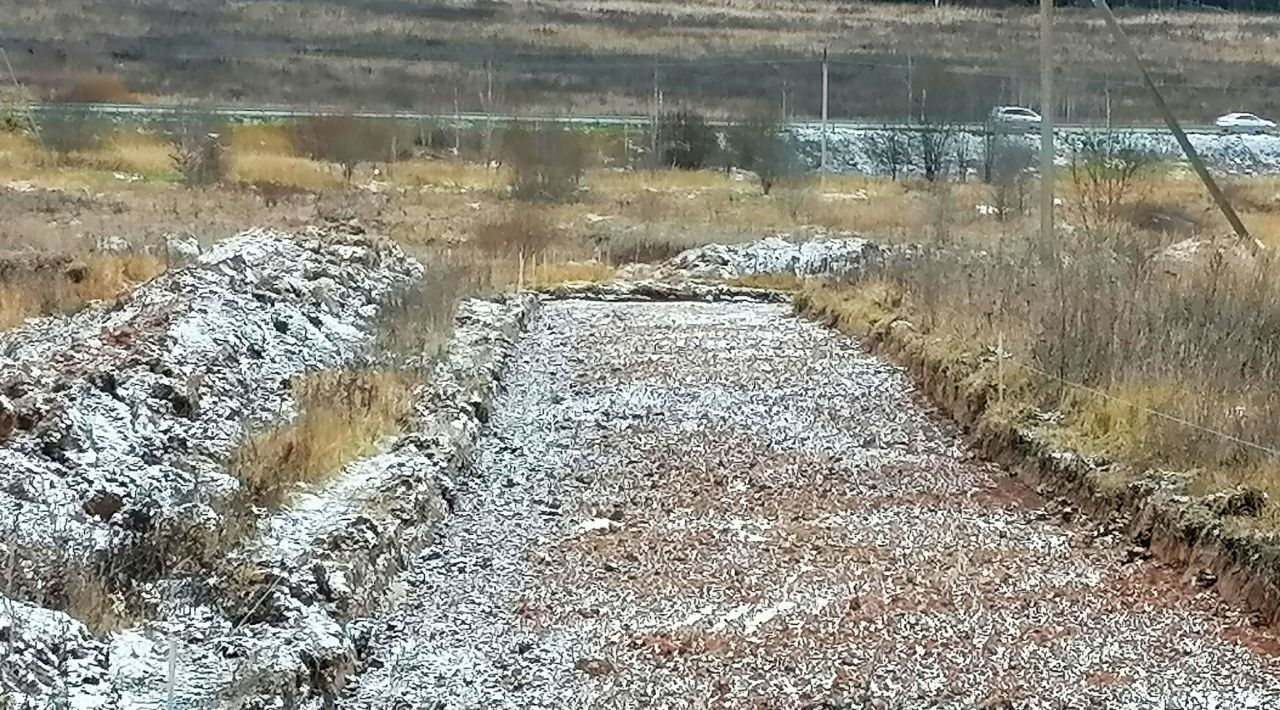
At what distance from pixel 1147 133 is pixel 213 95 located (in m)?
34.4

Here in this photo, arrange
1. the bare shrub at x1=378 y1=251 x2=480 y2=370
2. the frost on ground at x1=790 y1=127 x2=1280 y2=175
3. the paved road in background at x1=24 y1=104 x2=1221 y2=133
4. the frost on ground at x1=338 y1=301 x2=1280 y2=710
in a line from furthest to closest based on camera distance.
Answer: the paved road in background at x1=24 y1=104 x2=1221 y2=133
the frost on ground at x1=790 y1=127 x2=1280 y2=175
the bare shrub at x1=378 y1=251 x2=480 y2=370
the frost on ground at x1=338 y1=301 x2=1280 y2=710

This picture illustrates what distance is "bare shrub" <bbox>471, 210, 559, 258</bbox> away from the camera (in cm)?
2892

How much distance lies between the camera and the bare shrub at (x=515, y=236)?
2892 cm

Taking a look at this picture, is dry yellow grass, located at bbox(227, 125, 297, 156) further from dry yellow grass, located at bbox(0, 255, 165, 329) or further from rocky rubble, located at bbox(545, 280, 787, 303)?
dry yellow grass, located at bbox(0, 255, 165, 329)

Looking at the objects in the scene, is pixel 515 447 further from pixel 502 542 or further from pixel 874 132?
pixel 874 132

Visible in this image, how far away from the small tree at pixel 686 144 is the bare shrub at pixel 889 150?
15.8 feet

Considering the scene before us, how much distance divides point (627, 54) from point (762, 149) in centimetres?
3272

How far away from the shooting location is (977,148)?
48219 mm

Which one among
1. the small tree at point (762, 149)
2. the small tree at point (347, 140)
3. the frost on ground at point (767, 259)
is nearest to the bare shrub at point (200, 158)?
the small tree at point (347, 140)

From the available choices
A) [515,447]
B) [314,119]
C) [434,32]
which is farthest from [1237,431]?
[434,32]

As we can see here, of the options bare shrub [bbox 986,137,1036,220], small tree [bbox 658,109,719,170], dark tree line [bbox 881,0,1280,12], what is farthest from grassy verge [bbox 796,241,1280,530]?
dark tree line [bbox 881,0,1280,12]

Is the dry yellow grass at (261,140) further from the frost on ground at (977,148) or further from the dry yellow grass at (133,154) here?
the frost on ground at (977,148)

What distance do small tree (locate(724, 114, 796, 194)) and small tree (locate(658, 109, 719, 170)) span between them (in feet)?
2.10

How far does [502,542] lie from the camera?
9.03m
